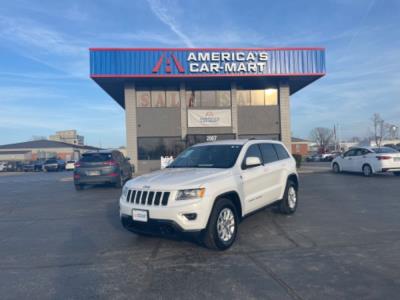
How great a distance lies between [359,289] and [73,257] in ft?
13.0

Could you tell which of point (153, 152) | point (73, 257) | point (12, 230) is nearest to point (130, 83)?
point (153, 152)

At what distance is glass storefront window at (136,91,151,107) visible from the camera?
2288cm

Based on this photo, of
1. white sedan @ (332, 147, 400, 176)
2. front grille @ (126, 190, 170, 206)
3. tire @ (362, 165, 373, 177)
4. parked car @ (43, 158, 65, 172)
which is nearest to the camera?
front grille @ (126, 190, 170, 206)

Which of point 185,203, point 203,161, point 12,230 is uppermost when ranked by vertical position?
point 203,161

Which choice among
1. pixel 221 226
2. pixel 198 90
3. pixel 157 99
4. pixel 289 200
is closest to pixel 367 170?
pixel 289 200

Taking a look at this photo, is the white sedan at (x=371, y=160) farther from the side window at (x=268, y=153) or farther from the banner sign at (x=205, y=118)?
the banner sign at (x=205, y=118)

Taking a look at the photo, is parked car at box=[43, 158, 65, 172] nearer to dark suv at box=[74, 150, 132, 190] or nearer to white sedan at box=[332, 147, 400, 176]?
dark suv at box=[74, 150, 132, 190]

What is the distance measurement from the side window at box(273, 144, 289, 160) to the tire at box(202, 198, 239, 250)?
2.58 meters

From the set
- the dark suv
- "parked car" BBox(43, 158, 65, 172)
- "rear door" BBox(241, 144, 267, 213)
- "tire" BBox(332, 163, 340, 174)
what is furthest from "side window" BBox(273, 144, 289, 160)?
"parked car" BBox(43, 158, 65, 172)

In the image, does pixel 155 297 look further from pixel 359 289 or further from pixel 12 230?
pixel 12 230

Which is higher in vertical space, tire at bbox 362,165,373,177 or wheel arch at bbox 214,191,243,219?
wheel arch at bbox 214,191,243,219

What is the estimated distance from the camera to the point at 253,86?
24.0 m

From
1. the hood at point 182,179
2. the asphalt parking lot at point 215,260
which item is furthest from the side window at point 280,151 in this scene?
the hood at point 182,179

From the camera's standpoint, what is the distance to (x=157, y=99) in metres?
23.1
